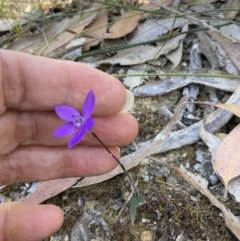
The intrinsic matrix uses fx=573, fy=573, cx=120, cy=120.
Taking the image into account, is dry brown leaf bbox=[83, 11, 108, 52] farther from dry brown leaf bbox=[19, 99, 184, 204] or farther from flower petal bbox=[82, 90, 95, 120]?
flower petal bbox=[82, 90, 95, 120]

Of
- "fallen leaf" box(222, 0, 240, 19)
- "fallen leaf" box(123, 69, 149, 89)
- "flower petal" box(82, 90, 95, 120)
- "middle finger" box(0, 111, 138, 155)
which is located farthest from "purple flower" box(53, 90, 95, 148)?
"fallen leaf" box(222, 0, 240, 19)

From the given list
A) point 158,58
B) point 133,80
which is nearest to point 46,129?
point 133,80

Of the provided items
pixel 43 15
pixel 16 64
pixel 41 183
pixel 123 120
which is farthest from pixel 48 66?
pixel 43 15

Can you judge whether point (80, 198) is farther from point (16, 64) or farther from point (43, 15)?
point (43, 15)

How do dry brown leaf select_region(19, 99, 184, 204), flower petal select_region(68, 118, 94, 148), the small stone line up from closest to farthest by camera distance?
flower petal select_region(68, 118, 94, 148), the small stone, dry brown leaf select_region(19, 99, 184, 204)

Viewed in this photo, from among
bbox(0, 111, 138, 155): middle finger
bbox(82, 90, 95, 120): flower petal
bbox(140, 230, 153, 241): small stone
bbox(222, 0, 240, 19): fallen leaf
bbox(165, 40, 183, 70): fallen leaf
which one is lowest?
bbox(140, 230, 153, 241): small stone

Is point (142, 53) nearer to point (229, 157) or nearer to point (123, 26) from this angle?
point (123, 26)

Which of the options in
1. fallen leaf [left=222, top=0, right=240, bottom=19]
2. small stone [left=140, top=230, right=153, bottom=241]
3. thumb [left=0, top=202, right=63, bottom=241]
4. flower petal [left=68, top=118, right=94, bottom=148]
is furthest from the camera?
fallen leaf [left=222, top=0, right=240, bottom=19]
